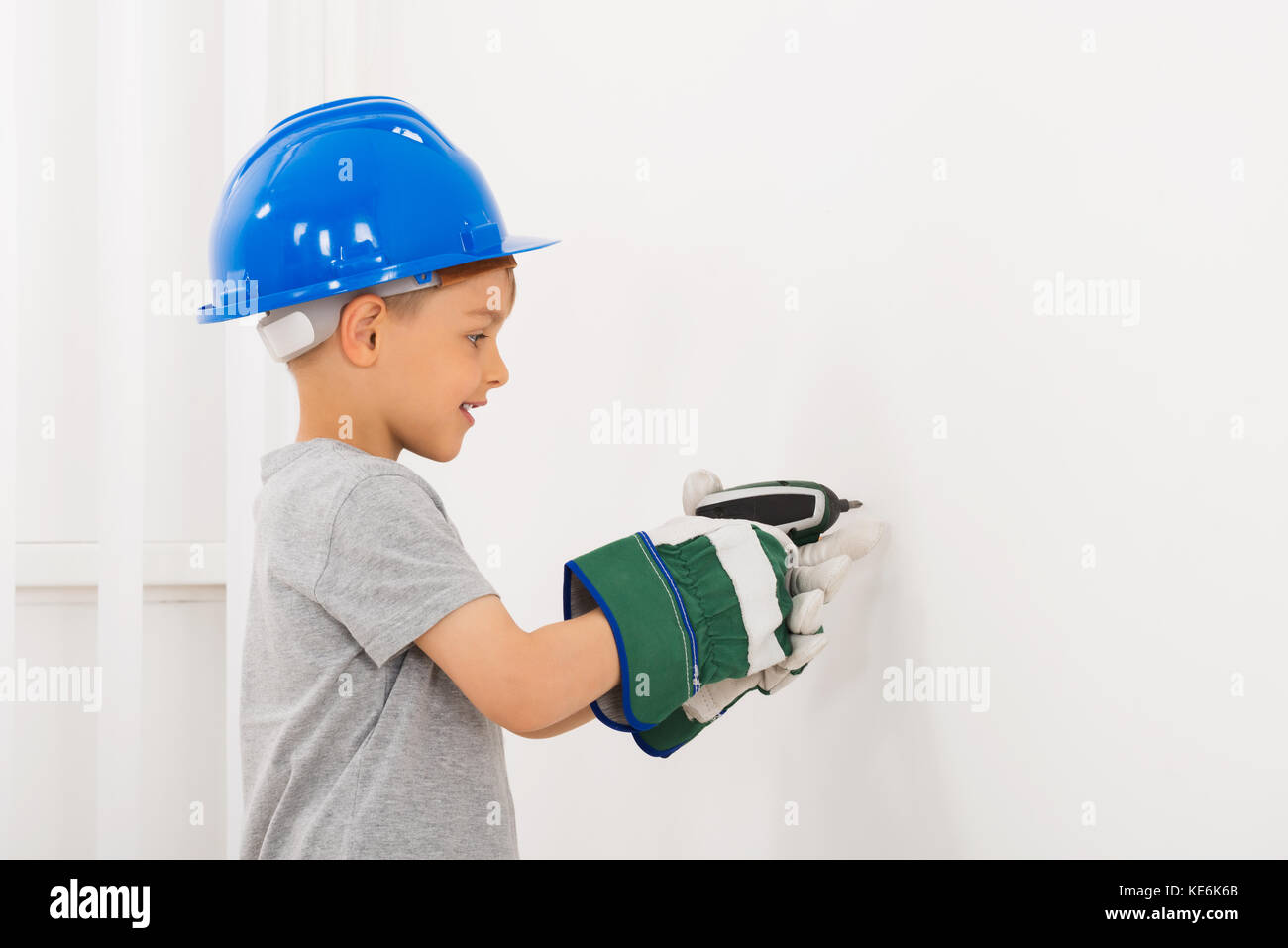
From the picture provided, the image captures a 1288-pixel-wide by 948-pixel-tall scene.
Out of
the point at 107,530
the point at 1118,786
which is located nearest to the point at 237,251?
the point at 107,530

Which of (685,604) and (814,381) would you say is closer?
(685,604)

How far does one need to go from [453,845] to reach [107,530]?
24.9 inches

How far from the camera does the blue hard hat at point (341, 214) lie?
66 centimetres

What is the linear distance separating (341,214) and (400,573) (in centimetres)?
23

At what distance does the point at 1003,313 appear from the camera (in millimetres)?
688

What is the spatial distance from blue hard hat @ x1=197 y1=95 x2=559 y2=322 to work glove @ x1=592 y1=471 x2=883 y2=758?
0.98 feet

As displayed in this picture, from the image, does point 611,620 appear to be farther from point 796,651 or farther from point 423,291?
point 423,291

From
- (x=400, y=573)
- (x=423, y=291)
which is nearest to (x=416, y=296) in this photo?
(x=423, y=291)

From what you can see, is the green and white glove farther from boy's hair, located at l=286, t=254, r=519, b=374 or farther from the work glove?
boy's hair, located at l=286, t=254, r=519, b=374

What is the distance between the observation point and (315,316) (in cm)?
67

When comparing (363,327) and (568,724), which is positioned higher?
(363,327)

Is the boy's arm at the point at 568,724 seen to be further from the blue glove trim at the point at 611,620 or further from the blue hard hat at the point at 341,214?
the blue hard hat at the point at 341,214

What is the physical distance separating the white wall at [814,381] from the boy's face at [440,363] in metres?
0.28

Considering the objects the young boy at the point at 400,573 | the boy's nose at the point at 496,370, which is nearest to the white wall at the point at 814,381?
the young boy at the point at 400,573
